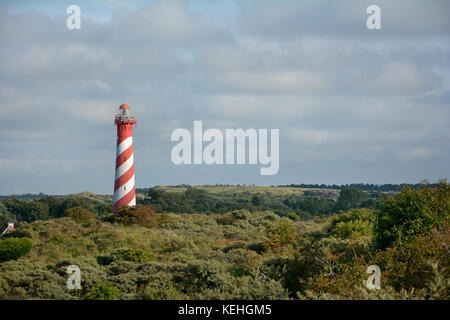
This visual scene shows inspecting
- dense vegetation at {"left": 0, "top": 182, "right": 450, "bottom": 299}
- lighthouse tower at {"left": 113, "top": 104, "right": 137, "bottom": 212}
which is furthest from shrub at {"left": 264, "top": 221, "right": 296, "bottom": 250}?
lighthouse tower at {"left": 113, "top": 104, "right": 137, "bottom": 212}

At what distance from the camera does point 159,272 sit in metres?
14.8

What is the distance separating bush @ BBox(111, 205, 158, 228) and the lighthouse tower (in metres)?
2.06

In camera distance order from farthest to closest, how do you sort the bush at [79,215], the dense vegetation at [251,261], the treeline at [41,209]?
the treeline at [41,209], the bush at [79,215], the dense vegetation at [251,261]

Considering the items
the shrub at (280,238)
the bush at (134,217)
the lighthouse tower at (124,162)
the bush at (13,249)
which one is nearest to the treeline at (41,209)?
the lighthouse tower at (124,162)

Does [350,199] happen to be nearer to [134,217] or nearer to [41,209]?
[41,209]

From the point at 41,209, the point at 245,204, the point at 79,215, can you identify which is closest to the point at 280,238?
the point at 79,215

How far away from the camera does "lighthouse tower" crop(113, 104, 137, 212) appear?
35.2 m

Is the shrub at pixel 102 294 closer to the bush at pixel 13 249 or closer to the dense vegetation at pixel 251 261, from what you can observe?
the dense vegetation at pixel 251 261

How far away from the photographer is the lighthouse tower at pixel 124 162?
35.2 meters

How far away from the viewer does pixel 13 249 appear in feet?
67.8

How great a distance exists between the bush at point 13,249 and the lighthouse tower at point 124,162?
13.6 m

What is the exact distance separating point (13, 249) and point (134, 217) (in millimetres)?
11817
